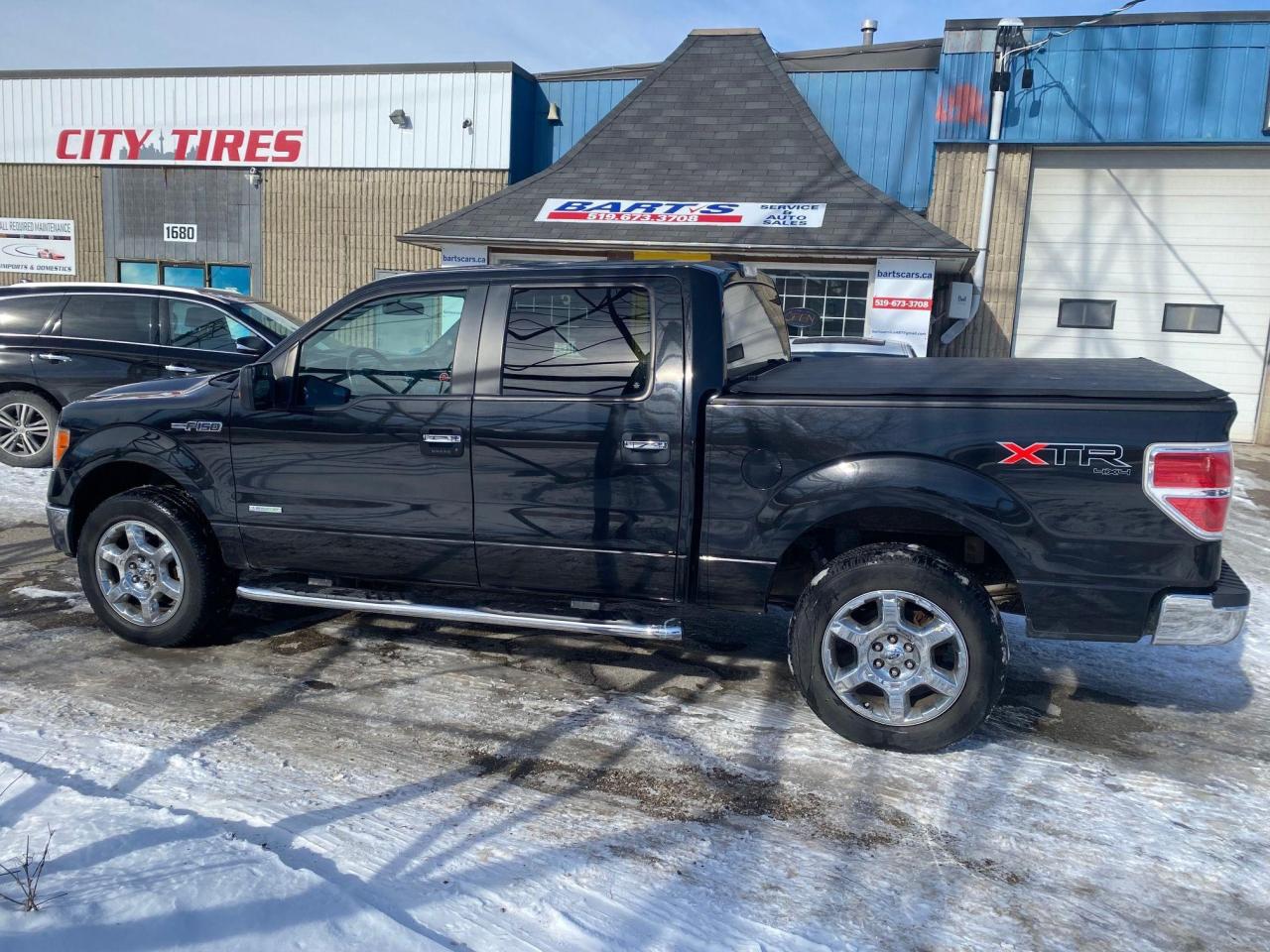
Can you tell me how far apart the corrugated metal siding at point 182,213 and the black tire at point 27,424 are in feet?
33.3

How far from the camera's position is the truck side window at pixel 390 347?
14.9 ft

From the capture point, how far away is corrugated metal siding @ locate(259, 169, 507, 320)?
699 inches

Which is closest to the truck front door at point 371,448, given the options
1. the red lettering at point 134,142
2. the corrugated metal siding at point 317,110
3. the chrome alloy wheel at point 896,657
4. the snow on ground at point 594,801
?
the snow on ground at point 594,801

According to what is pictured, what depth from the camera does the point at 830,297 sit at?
14.9 meters

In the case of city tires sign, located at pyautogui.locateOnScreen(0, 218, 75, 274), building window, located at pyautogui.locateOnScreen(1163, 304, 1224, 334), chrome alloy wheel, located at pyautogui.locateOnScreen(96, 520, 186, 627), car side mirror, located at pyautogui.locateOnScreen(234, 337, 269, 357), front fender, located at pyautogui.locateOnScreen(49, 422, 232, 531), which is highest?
city tires sign, located at pyautogui.locateOnScreen(0, 218, 75, 274)

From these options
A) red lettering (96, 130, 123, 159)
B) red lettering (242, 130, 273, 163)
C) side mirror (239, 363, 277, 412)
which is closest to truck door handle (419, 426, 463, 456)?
side mirror (239, 363, 277, 412)

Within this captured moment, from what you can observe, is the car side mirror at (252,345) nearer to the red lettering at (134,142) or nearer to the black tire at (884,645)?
the black tire at (884,645)

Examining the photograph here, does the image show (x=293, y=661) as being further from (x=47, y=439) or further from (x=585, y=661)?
(x=47, y=439)

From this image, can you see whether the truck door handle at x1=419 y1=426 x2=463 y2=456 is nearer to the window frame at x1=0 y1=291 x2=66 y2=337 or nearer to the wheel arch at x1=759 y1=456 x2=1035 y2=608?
the wheel arch at x1=759 y1=456 x2=1035 y2=608

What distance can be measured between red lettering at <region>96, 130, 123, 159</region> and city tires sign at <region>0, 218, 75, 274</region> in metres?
1.64

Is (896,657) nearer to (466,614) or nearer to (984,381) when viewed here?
(984,381)

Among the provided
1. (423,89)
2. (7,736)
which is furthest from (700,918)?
(423,89)

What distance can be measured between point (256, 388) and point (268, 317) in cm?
552

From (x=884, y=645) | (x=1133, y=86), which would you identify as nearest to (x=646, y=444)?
(x=884, y=645)
